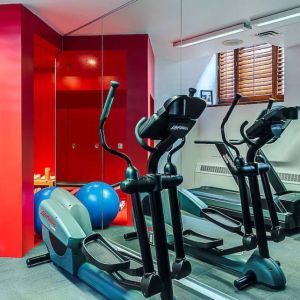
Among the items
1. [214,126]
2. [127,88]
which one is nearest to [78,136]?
[127,88]

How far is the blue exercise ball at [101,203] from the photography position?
4539mm

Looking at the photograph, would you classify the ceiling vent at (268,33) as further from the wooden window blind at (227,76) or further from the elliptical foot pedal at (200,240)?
the elliptical foot pedal at (200,240)

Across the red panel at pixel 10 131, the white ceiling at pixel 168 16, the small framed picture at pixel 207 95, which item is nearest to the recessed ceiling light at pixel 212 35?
the white ceiling at pixel 168 16

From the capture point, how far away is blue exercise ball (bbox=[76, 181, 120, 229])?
454 centimetres

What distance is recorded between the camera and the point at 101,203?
4547mm

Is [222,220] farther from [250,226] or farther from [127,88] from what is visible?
[127,88]

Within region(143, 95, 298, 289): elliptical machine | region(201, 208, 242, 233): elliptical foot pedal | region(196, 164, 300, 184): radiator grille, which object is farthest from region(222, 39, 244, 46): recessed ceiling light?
region(201, 208, 242, 233): elliptical foot pedal

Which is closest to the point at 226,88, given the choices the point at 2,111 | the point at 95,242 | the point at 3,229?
the point at 95,242

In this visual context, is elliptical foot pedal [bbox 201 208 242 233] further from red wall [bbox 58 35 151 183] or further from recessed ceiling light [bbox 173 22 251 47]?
recessed ceiling light [bbox 173 22 251 47]

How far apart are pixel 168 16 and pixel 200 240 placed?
250 centimetres

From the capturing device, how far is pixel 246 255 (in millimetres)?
3365

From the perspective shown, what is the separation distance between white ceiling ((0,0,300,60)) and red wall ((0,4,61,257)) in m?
0.30

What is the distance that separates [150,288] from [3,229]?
2.31 metres

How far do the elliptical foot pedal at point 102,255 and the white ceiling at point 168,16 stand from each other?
2.11 metres
